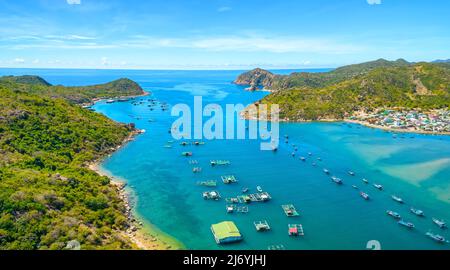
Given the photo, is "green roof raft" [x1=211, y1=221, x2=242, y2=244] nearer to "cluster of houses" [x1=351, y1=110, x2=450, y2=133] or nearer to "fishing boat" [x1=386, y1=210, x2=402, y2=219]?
"fishing boat" [x1=386, y1=210, x2=402, y2=219]

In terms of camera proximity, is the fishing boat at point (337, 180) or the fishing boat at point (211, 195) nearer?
the fishing boat at point (211, 195)

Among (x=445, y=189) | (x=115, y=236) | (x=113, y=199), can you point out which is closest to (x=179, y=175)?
(x=113, y=199)

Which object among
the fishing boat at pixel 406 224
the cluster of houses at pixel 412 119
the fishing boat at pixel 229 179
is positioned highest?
the cluster of houses at pixel 412 119

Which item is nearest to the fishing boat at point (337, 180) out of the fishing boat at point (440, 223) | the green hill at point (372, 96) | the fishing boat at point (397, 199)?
the fishing boat at point (397, 199)

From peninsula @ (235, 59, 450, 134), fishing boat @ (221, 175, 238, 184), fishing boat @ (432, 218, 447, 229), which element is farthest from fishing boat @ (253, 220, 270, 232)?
peninsula @ (235, 59, 450, 134)

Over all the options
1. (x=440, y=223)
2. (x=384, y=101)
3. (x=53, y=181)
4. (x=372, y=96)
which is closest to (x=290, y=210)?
(x=440, y=223)

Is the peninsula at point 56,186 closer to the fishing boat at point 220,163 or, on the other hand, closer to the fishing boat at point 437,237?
the fishing boat at point 220,163

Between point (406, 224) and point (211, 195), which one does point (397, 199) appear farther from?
point (211, 195)
